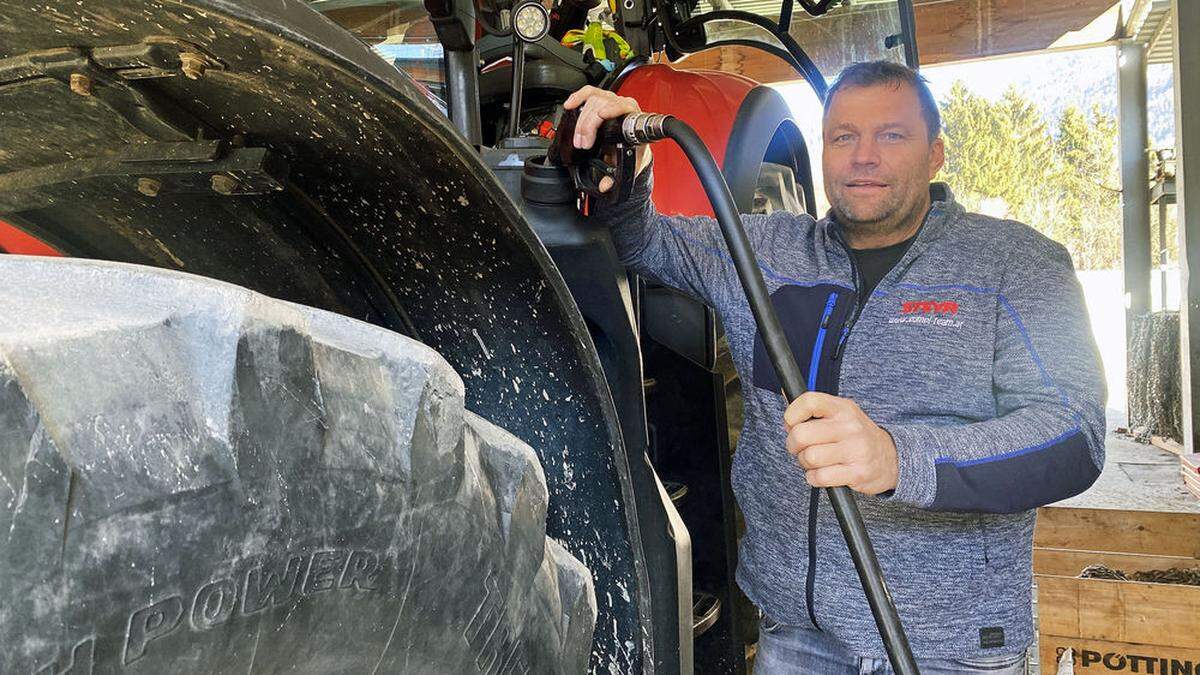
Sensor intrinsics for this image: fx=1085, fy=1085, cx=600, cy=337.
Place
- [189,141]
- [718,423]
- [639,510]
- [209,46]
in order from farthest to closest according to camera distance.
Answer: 1. [718,423]
2. [639,510]
3. [189,141]
4. [209,46]

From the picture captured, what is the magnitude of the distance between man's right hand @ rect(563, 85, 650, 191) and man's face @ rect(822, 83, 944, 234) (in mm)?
543

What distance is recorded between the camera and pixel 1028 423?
146cm

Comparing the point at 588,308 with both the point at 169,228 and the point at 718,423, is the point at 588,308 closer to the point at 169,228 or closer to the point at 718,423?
the point at 169,228

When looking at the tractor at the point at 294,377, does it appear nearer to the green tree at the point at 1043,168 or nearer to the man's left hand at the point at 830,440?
the man's left hand at the point at 830,440

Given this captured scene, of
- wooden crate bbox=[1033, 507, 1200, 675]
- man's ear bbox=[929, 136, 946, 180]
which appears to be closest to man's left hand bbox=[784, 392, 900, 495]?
man's ear bbox=[929, 136, 946, 180]

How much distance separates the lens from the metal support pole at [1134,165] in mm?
9141

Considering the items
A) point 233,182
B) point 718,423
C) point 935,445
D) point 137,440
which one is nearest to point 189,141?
point 233,182

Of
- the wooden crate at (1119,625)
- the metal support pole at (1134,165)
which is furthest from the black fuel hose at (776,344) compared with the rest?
the metal support pole at (1134,165)

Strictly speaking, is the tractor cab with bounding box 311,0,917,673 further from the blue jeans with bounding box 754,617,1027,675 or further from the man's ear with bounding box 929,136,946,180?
the man's ear with bounding box 929,136,946,180

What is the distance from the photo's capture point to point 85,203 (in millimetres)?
887

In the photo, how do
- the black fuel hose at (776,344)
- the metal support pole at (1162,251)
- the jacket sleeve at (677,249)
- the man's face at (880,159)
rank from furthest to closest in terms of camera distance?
the metal support pole at (1162,251), the man's face at (880,159), the jacket sleeve at (677,249), the black fuel hose at (776,344)

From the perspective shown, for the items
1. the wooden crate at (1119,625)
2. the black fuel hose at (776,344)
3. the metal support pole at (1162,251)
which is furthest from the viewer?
the metal support pole at (1162,251)

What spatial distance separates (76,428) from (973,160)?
1460 cm

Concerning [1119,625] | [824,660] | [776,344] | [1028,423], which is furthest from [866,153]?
[1119,625]
